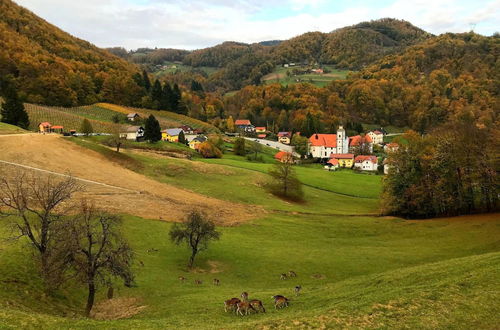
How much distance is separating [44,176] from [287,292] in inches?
1812

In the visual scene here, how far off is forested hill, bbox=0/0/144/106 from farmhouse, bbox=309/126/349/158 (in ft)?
271

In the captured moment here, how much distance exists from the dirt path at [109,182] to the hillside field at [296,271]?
179 cm

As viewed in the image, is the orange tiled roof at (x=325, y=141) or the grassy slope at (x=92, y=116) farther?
the orange tiled roof at (x=325, y=141)

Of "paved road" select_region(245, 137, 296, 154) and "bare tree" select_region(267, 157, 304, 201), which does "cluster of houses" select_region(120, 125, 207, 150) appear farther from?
"bare tree" select_region(267, 157, 304, 201)

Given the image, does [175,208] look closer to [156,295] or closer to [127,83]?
[156,295]

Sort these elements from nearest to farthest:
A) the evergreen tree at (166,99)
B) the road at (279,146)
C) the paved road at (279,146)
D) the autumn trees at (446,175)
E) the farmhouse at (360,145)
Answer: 1. the autumn trees at (446,175)
2. the farmhouse at (360,145)
3. the road at (279,146)
4. the paved road at (279,146)
5. the evergreen tree at (166,99)

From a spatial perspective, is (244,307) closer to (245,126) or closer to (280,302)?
(280,302)

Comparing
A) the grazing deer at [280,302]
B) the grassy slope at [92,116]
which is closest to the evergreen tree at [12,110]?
the grassy slope at [92,116]

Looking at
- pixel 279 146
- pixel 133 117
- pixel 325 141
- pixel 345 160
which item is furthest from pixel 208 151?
pixel 279 146

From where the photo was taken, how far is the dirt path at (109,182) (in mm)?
51188

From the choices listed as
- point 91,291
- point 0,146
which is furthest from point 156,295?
point 0,146

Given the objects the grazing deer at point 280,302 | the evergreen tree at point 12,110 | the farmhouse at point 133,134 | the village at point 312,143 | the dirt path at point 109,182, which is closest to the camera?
the grazing deer at point 280,302

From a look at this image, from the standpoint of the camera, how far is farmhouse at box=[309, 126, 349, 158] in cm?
14362

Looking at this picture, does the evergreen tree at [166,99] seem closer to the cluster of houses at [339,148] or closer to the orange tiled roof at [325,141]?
the cluster of houses at [339,148]
